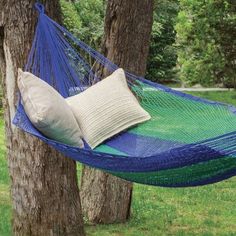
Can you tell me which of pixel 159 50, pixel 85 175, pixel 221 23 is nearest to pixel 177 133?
pixel 85 175

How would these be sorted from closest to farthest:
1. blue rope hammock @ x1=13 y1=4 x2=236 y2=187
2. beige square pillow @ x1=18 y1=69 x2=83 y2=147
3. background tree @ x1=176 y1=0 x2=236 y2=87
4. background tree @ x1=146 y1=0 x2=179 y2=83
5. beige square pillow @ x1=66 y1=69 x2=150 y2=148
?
blue rope hammock @ x1=13 y1=4 x2=236 y2=187 < beige square pillow @ x1=18 y1=69 x2=83 y2=147 < beige square pillow @ x1=66 y1=69 x2=150 y2=148 < background tree @ x1=176 y1=0 x2=236 y2=87 < background tree @ x1=146 y1=0 x2=179 y2=83

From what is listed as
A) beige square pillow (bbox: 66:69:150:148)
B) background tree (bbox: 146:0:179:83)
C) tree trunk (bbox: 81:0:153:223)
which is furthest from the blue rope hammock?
background tree (bbox: 146:0:179:83)

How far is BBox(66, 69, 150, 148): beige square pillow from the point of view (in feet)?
9.17

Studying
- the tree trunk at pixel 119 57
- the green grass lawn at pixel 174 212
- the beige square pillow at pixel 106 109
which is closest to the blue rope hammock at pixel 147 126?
the beige square pillow at pixel 106 109

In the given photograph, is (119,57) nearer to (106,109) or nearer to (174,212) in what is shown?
(106,109)

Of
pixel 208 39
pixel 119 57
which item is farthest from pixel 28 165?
pixel 208 39

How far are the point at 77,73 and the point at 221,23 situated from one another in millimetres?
7103

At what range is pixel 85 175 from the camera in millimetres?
3465

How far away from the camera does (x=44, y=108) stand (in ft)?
8.00

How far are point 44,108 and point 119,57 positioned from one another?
0.94 meters

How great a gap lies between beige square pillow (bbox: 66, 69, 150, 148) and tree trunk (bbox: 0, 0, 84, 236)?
19 cm

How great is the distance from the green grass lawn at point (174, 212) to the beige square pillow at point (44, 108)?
895 mm

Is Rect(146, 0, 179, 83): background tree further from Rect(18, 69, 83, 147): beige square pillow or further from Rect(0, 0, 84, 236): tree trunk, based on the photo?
Rect(18, 69, 83, 147): beige square pillow

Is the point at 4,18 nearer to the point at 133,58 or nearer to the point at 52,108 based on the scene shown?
the point at 52,108
